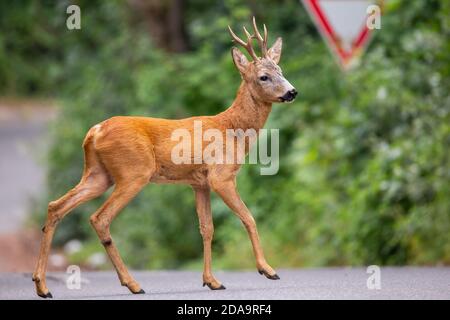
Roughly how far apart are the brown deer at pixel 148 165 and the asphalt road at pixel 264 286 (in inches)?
10.6

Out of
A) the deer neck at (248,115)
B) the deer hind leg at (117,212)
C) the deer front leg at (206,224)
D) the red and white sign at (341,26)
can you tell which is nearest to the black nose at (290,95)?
the deer neck at (248,115)

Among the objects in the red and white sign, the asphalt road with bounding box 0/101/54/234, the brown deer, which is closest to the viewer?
the brown deer

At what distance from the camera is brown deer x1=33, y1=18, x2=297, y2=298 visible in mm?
8664

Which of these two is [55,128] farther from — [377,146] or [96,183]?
[96,183]

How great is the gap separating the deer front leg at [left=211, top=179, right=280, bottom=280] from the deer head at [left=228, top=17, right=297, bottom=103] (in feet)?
2.23

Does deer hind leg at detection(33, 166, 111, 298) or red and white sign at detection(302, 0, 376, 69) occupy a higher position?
red and white sign at detection(302, 0, 376, 69)

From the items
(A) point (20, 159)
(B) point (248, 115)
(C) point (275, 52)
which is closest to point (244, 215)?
(B) point (248, 115)

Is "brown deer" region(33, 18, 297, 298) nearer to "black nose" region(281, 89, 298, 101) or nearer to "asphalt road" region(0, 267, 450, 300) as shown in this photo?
"black nose" region(281, 89, 298, 101)

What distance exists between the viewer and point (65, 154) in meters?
20.6

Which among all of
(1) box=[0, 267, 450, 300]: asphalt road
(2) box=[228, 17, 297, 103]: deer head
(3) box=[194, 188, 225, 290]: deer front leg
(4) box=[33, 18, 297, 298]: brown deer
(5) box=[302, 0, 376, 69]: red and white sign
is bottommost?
(1) box=[0, 267, 450, 300]: asphalt road

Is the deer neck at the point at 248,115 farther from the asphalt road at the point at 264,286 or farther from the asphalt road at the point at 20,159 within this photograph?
the asphalt road at the point at 20,159

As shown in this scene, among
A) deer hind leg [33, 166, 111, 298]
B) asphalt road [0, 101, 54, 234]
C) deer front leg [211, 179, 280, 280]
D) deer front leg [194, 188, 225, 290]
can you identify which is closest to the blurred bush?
asphalt road [0, 101, 54, 234]
